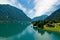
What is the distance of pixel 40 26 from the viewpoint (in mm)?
130625
